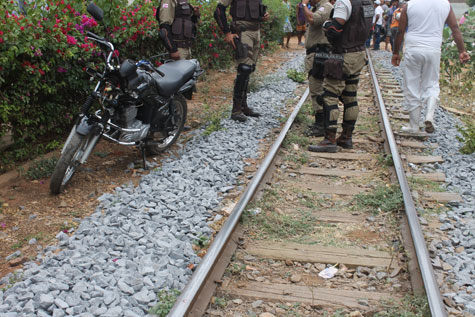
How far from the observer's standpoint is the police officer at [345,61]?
5.39m

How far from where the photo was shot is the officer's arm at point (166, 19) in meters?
6.61

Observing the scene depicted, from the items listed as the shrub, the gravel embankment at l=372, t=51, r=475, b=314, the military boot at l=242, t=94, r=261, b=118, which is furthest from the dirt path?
the shrub

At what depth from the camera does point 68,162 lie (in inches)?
168

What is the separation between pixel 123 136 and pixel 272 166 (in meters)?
1.67

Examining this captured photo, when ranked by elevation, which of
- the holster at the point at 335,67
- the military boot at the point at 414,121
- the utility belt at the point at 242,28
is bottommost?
the military boot at the point at 414,121

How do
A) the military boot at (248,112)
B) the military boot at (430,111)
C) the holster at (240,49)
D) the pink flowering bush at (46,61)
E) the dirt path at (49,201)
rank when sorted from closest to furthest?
A: 1. the dirt path at (49,201)
2. the pink flowering bush at (46,61)
3. the military boot at (430,111)
4. the holster at (240,49)
5. the military boot at (248,112)

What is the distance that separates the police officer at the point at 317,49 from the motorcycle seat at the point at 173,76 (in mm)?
1710

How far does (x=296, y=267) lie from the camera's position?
3461 mm

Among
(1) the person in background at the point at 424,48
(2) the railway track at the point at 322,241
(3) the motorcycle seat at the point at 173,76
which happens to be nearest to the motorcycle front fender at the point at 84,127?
(3) the motorcycle seat at the point at 173,76

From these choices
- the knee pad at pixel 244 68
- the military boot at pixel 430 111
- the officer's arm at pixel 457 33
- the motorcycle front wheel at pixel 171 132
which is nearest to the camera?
the motorcycle front wheel at pixel 171 132

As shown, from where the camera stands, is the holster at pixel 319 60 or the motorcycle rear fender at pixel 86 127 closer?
the motorcycle rear fender at pixel 86 127

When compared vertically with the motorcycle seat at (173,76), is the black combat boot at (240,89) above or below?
below

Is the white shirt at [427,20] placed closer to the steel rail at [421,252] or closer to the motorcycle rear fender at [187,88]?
the steel rail at [421,252]

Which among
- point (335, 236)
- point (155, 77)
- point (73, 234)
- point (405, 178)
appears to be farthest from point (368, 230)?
point (155, 77)
